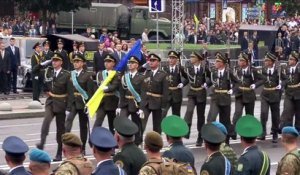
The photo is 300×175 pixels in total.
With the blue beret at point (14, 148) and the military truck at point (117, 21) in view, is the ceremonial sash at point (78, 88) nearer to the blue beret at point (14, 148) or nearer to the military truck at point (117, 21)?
the blue beret at point (14, 148)

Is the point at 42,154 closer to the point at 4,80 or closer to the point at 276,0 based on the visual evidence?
Answer: the point at 4,80

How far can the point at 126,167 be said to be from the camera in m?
10.9

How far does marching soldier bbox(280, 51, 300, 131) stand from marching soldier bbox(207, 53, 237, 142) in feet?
5.07

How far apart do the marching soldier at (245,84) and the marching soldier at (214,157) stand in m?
10.8

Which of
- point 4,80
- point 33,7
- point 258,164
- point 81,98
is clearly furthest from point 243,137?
point 33,7

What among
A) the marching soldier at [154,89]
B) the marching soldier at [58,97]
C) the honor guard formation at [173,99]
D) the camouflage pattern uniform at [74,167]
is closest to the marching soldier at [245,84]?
the honor guard formation at [173,99]

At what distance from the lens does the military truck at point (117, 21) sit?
172 feet

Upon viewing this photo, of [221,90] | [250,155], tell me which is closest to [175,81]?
[221,90]

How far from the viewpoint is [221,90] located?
69.3 feet

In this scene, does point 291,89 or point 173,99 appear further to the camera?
point 291,89

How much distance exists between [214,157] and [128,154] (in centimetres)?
88

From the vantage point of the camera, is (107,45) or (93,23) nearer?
(107,45)

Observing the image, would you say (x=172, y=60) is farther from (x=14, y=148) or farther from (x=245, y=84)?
(x=14, y=148)

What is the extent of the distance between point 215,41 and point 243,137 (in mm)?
39582
